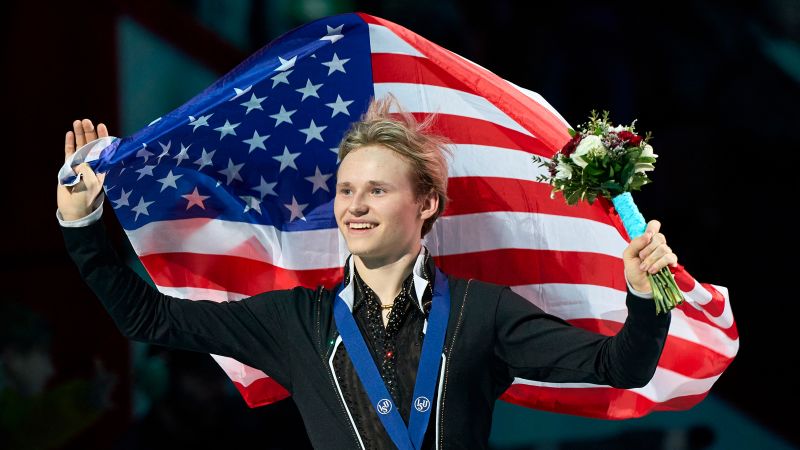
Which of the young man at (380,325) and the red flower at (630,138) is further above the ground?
the red flower at (630,138)

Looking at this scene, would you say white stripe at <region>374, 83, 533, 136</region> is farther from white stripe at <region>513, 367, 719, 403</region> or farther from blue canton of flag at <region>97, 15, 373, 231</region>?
white stripe at <region>513, 367, 719, 403</region>

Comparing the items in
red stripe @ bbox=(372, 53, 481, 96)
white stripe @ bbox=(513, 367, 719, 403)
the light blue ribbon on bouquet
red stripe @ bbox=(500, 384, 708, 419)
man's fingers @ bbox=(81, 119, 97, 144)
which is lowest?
red stripe @ bbox=(500, 384, 708, 419)

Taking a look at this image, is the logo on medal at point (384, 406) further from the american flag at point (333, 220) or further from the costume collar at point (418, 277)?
the american flag at point (333, 220)

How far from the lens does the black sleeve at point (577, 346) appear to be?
2904 mm

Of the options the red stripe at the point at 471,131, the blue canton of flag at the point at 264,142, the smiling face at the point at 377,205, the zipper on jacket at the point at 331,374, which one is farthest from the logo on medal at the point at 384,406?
the red stripe at the point at 471,131

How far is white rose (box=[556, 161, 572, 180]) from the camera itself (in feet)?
10.6

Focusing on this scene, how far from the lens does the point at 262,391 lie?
3934 millimetres

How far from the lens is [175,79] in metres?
6.38

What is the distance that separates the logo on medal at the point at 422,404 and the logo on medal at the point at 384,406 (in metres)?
0.07

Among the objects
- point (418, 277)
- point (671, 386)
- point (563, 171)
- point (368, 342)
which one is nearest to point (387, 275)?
point (418, 277)

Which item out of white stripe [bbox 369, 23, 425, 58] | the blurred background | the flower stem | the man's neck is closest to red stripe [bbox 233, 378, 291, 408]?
the man's neck

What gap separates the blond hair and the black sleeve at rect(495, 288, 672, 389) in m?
0.37
